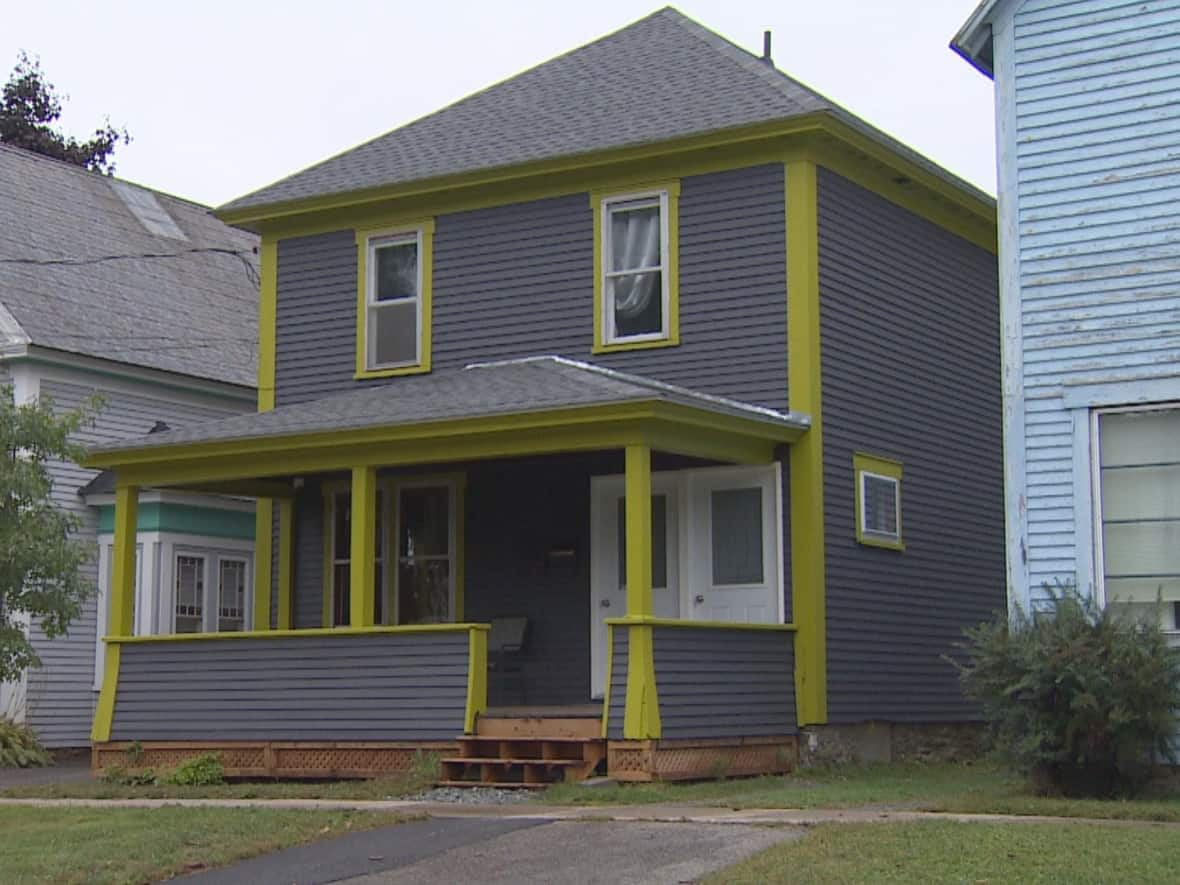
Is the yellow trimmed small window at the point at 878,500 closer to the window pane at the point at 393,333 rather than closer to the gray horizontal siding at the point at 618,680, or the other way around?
the gray horizontal siding at the point at 618,680

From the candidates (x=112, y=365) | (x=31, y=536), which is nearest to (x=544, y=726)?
(x=31, y=536)

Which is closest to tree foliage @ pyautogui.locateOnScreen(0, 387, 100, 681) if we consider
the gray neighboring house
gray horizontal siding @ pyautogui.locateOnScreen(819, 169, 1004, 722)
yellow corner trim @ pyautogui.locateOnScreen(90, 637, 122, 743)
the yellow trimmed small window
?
yellow corner trim @ pyautogui.locateOnScreen(90, 637, 122, 743)

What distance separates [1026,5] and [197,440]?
848 centimetres

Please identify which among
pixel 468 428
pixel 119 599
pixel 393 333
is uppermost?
pixel 393 333

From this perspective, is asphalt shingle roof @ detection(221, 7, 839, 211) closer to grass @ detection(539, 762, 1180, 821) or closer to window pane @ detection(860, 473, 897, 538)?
window pane @ detection(860, 473, 897, 538)

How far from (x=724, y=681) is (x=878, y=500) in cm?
309

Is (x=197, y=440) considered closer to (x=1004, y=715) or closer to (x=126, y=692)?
(x=126, y=692)

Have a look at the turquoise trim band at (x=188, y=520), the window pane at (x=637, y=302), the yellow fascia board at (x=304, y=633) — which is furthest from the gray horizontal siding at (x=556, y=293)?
the yellow fascia board at (x=304, y=633)

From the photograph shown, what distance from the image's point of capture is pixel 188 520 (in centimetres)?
2261

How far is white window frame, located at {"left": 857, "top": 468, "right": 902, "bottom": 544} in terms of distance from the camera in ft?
58.6

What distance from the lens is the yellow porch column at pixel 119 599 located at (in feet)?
58.7

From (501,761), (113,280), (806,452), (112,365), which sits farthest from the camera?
(113,280)

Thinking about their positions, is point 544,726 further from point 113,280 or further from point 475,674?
point 113,280

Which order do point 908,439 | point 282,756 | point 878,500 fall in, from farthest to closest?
1. point 908,439
2. point 878,500
3. point 282,756
